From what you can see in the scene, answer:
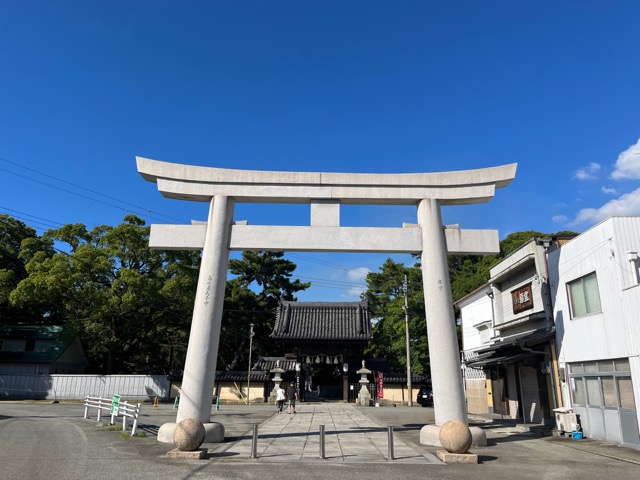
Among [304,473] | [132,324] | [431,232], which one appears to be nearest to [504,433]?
[431,232]

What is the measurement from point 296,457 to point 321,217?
6.90 metres

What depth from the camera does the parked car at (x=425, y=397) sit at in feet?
95.4

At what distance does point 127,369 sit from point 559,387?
1432 inches

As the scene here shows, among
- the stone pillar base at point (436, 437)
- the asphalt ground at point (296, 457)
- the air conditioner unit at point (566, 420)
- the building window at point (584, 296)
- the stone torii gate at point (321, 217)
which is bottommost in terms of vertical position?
the asphalt ground at point (296, 457)

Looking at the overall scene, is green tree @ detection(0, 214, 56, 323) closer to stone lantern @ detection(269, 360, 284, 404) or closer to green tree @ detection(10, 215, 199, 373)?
green tree @ detection(10, 215, 199, 373)

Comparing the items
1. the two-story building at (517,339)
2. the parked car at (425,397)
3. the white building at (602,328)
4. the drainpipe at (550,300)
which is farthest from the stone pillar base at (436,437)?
the parked car at (425,397)

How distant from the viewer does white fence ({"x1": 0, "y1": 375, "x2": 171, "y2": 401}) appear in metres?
30.5

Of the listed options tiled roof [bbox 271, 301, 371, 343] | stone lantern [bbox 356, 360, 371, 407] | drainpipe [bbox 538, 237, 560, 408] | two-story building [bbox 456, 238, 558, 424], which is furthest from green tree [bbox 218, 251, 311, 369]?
drainpipe [bbox 538, 237, 560, 408]

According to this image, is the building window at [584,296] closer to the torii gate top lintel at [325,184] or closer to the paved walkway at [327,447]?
the torii gate top lintel at [325,184]

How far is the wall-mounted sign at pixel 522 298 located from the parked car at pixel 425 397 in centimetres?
1245

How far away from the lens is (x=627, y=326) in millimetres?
11734

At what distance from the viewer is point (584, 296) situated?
13984mm

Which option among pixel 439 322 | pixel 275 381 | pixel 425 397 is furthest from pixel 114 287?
pixel 439 322

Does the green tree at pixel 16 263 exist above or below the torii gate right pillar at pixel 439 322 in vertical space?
above
